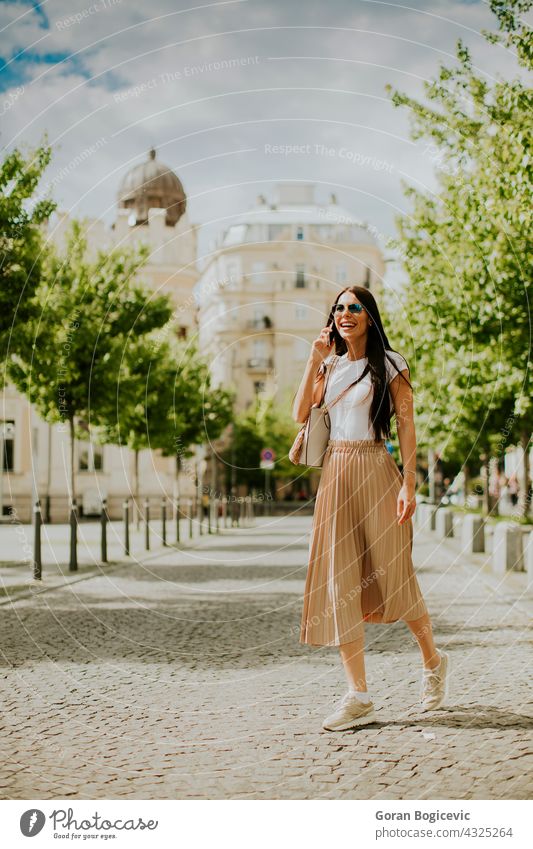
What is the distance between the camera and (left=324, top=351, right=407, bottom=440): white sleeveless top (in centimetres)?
583

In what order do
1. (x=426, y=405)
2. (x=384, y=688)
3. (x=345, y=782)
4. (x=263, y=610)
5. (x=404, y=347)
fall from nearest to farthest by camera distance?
(x=345, y=782), (x=384, y=688), (x=263, y=610), (x=404, y=347), (x=426, y=405)

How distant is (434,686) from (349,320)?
2049 millimetres

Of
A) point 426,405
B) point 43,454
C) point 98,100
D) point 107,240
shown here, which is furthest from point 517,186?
point 43,454

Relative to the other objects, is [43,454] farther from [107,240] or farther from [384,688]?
[384,688]

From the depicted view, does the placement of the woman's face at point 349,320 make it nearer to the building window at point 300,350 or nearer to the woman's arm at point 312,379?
the woman's arm at point 312,379

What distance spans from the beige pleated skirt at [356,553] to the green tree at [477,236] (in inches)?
119

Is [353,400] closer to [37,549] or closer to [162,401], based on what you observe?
[37,549]

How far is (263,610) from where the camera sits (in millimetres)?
11539

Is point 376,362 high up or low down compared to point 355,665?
up

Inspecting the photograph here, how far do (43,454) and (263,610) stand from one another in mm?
38222

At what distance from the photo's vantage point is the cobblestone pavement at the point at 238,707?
185 inches

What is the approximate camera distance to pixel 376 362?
5.83 m
